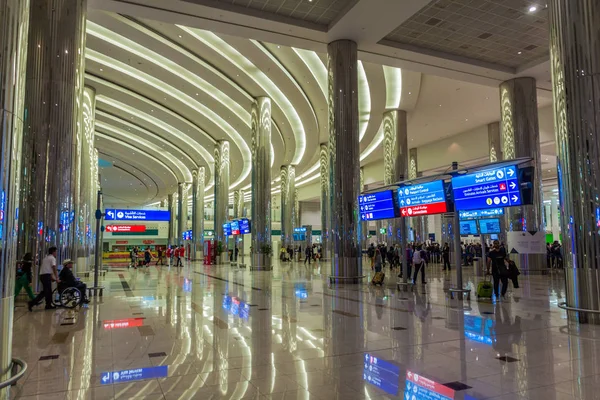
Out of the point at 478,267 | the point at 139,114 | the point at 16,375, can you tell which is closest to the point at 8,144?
the point at 16,375

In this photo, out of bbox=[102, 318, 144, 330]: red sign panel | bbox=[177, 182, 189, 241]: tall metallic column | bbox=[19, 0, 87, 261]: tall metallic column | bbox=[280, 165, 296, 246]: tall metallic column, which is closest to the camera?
bbox=[102, 318, 144, 330]: red sign panel

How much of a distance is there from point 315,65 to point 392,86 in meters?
4.66

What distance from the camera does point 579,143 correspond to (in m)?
6.80

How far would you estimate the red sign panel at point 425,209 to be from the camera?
10.7 meters

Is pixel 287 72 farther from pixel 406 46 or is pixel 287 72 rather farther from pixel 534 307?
pixel 534 307

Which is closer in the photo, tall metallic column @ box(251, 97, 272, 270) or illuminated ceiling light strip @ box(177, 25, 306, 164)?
illuminated ceiling light strip @ box(177, 25, 306, 164)

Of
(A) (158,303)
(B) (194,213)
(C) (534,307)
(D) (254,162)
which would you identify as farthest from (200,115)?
(C) (534,307)

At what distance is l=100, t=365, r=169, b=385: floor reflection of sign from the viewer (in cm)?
420

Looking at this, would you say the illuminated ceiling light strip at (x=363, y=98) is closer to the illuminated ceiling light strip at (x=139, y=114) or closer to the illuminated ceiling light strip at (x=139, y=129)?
the illuminated ceiling light strip at (x=139, y=114)

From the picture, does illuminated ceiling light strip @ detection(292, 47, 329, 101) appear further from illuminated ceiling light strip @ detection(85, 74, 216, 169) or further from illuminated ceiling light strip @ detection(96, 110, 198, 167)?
illuminated ceiling light strip @ detection(96, 110, 198, 167)

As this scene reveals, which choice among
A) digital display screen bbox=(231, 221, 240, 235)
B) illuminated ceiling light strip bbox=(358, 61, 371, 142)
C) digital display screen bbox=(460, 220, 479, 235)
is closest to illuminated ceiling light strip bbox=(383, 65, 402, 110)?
illuminated ceiling light strip bbox=(358, 61, 371, 142)

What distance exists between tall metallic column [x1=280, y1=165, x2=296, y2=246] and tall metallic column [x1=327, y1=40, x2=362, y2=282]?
23245mm

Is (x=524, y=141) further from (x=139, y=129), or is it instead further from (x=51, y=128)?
(x=139, y=129)

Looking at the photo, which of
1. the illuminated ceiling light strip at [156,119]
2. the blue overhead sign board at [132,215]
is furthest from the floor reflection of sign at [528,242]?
the blue overhead sign board at [132,215]
